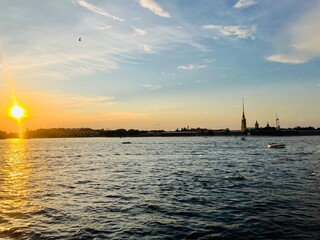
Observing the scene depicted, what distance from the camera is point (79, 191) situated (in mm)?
35719

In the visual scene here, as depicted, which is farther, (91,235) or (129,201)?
(129,201)

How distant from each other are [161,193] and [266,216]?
501 inches

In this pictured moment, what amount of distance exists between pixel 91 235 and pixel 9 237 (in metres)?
4.85

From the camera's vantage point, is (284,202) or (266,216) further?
(284,202)

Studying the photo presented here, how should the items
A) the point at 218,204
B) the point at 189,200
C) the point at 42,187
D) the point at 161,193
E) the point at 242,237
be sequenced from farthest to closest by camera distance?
1. the point at 42,187
2. the point at 161,193
3. the point at 189,200
4. the point at 218,204
5. the point at 242,237

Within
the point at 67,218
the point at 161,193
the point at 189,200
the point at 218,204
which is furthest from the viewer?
the point at 161,193

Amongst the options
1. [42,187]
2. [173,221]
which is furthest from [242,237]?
[42,187]

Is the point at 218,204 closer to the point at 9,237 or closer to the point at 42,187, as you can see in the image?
the point at 9,237

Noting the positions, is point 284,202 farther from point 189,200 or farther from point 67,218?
point 67,218

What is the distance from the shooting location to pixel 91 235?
65.4 ft

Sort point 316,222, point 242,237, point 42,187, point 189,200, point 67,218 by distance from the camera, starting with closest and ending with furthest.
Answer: point 242,237
point 316,222
point 67,218
point 189,200
point 42,187

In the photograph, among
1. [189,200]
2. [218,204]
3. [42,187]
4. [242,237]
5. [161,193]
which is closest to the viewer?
[242,237]

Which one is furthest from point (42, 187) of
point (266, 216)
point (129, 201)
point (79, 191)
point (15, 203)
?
point (266, 216)

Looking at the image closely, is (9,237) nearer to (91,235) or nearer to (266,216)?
(91,235)
